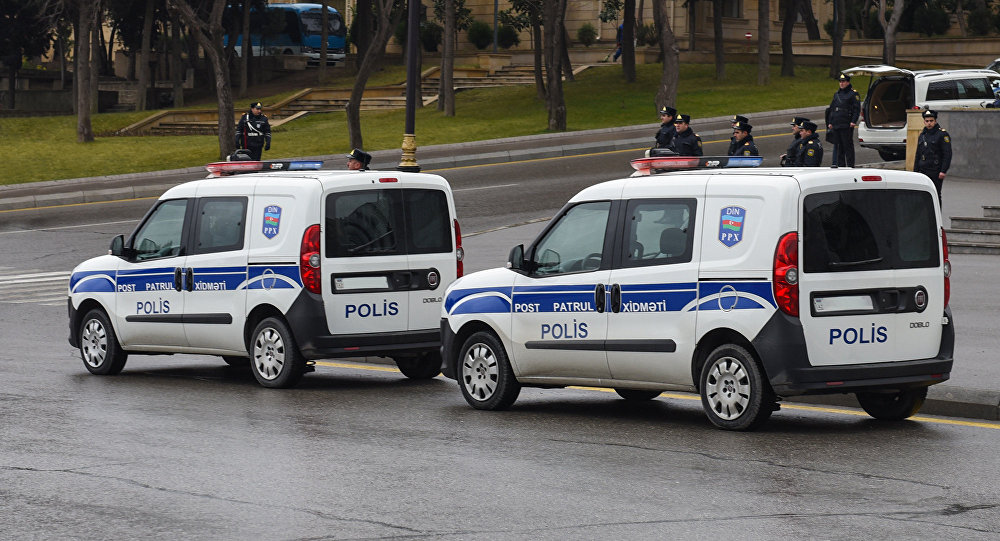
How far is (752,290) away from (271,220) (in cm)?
451

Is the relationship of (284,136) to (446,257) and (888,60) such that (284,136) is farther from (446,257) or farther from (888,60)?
(446,257)

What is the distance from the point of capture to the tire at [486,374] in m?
10.8

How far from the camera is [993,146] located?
2711 centimetres

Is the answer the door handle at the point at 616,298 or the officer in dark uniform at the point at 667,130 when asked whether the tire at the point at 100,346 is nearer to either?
the door handle at the point at 616,298

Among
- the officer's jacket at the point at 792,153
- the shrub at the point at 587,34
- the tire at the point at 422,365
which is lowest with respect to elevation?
the tire at the point at 422,365

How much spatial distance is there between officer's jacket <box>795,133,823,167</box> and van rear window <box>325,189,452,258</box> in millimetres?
6939

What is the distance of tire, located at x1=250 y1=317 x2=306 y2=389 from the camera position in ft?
38.9

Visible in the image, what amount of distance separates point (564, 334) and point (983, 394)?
3007mm

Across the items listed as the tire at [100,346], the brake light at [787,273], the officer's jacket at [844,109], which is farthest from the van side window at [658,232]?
the officer's jacket at [844,109]

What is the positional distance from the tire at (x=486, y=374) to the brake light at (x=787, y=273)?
2.42 m

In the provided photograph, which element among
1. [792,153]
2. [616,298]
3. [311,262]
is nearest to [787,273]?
[616,298]

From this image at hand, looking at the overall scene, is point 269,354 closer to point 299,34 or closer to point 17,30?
point 17,30

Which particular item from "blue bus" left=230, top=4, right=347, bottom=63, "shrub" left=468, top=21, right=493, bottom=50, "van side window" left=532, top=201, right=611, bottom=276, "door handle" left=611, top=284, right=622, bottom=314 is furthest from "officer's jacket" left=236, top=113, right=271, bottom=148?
"blue bus" left=230, top=4, right=347, bottom=63

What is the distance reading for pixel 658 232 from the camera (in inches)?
390
